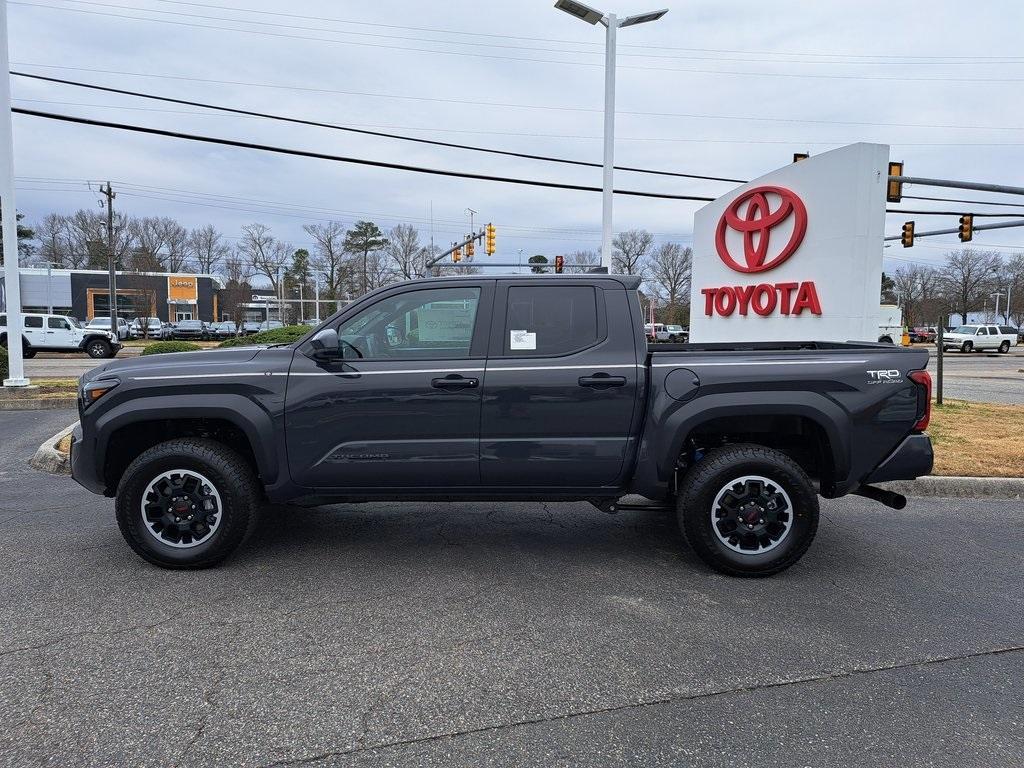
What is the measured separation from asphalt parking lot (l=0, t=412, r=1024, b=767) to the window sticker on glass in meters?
1.46

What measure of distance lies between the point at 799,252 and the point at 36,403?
543 inches

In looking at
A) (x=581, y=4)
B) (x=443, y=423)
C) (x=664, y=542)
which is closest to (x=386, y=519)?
(x=443, y=423)

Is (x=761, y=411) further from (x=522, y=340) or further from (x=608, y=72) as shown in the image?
(x=608, y=72)

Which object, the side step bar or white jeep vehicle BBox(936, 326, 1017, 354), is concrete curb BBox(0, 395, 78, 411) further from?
white jeep vehicle BBox(936, 326, 1017, 354)

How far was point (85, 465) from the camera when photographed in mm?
4180

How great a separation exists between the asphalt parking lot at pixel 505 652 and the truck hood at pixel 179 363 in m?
1.27

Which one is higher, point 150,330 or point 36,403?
point 150,330

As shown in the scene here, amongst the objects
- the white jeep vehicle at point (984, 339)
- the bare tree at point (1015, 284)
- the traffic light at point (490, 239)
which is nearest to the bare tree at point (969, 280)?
the bare tree at point (1015, 284)

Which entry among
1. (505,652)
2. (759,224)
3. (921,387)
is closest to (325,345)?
(505,652)

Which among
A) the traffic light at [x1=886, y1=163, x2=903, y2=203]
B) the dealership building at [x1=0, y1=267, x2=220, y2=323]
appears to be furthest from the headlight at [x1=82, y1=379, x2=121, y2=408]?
the dealership building at [x1=0, y1=267, x2=220, y2=323]

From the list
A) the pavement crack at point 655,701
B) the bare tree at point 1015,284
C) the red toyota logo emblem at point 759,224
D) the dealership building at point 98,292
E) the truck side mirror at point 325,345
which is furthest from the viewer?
the bare tree at point 1015,284

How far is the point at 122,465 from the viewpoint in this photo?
4.45 meters

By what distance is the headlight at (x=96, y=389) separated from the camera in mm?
4168

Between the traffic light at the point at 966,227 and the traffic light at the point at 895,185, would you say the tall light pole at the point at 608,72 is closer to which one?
the traffic light at the point at 895,185
